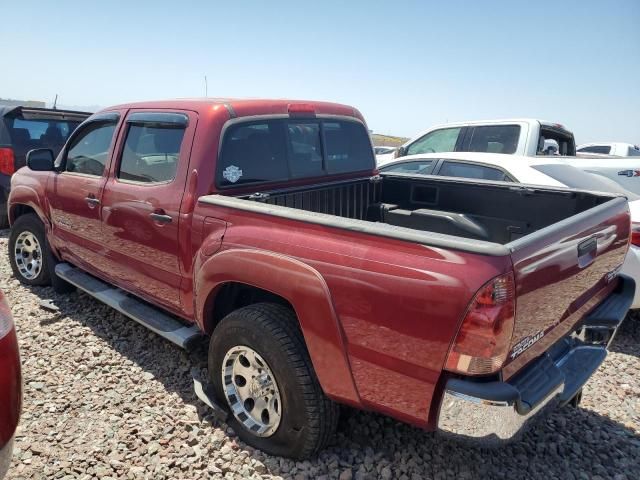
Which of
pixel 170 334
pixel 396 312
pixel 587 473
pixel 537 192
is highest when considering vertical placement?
pixel 537 192

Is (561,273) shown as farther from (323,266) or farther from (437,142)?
(437,142)

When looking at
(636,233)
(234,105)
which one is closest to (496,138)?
(636,233)

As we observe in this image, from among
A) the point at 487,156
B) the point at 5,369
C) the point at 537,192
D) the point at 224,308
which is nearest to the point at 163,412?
the point at 224,308

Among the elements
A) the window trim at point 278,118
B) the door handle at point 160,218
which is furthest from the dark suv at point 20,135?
the window trim at point 278,118

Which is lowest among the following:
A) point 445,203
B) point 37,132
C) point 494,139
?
point 445,203

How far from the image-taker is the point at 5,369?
175 centimetres

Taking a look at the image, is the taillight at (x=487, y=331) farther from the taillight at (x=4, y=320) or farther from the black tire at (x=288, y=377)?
the taillight at (x=4, y=320)

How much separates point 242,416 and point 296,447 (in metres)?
0.40

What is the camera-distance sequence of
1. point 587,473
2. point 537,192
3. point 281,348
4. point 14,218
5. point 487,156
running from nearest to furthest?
1. point 281,348
2. point 587,473
3. point 537,192
4. point 14,218
5. point 487,156

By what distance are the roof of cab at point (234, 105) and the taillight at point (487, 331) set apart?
1.94 metres

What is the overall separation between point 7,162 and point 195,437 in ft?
19.2

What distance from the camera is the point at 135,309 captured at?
3.33 m

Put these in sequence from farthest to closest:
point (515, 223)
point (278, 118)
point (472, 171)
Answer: point (472, 171) → point (515, 223) → point (278, 118)

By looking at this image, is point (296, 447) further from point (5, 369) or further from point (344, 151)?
point (344, 151)
